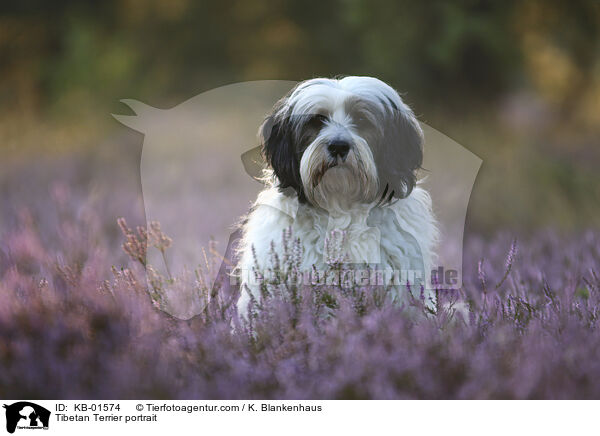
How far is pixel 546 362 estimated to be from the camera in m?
2.59

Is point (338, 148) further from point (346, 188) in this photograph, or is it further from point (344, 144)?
point (346, 188)

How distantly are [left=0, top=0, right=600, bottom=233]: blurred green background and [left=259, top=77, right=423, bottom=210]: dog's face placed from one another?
0.80 meters

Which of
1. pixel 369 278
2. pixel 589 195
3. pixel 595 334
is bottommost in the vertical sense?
pixel 595 334

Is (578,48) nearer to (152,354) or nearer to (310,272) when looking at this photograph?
(310,272)

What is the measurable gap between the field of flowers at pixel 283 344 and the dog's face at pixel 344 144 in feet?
1.83

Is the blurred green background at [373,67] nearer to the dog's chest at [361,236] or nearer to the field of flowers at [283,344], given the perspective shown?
the dog's chest at [361,236]

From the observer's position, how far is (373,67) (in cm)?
494

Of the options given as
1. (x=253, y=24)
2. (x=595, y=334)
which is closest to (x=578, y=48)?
(x=253, y=24)

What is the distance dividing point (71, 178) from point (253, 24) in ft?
8.06

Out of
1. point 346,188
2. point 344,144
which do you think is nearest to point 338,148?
point 344,144

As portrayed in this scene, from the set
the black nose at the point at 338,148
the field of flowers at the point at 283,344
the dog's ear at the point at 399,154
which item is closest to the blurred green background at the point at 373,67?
the dog's ear at the point at 399,154

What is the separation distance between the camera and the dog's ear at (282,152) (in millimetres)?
3525

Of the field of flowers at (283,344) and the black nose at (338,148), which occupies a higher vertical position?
the black nose at (338,148)
